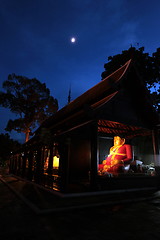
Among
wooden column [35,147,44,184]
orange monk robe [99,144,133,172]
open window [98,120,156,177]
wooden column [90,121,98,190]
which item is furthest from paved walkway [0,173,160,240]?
wooden column [35,147,44,184]

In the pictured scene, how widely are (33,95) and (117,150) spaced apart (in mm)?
21464

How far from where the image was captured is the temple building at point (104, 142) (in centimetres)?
815

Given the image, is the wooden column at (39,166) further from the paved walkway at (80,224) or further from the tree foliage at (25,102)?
the tree foliage at (25,102)

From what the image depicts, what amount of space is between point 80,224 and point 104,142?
1086 cm

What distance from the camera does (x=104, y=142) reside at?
48.7 ft

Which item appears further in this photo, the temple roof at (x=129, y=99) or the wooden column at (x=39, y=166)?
the wooden column at (x=39, y=166)

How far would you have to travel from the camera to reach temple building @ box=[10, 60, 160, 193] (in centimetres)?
815

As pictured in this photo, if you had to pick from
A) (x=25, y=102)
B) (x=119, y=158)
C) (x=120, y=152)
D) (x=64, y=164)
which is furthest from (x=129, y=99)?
(x=25, y=102)

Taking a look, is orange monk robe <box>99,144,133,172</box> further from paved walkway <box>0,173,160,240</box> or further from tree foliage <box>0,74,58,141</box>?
tree foliage <box>0,74,58,141</box>

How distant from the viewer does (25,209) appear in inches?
215

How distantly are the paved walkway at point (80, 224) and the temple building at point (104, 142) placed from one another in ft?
8.42

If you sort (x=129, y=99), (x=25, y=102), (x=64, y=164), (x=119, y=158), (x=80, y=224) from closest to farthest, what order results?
(x=80, y=224) < (x=64, y=164) < (x=129, y=99) < (x=119, y=158) < (x=25, y=102)

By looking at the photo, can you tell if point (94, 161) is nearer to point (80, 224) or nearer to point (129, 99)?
point (80, 224)

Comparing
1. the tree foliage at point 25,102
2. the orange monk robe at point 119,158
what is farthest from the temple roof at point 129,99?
the tree foliage at point 25,102
